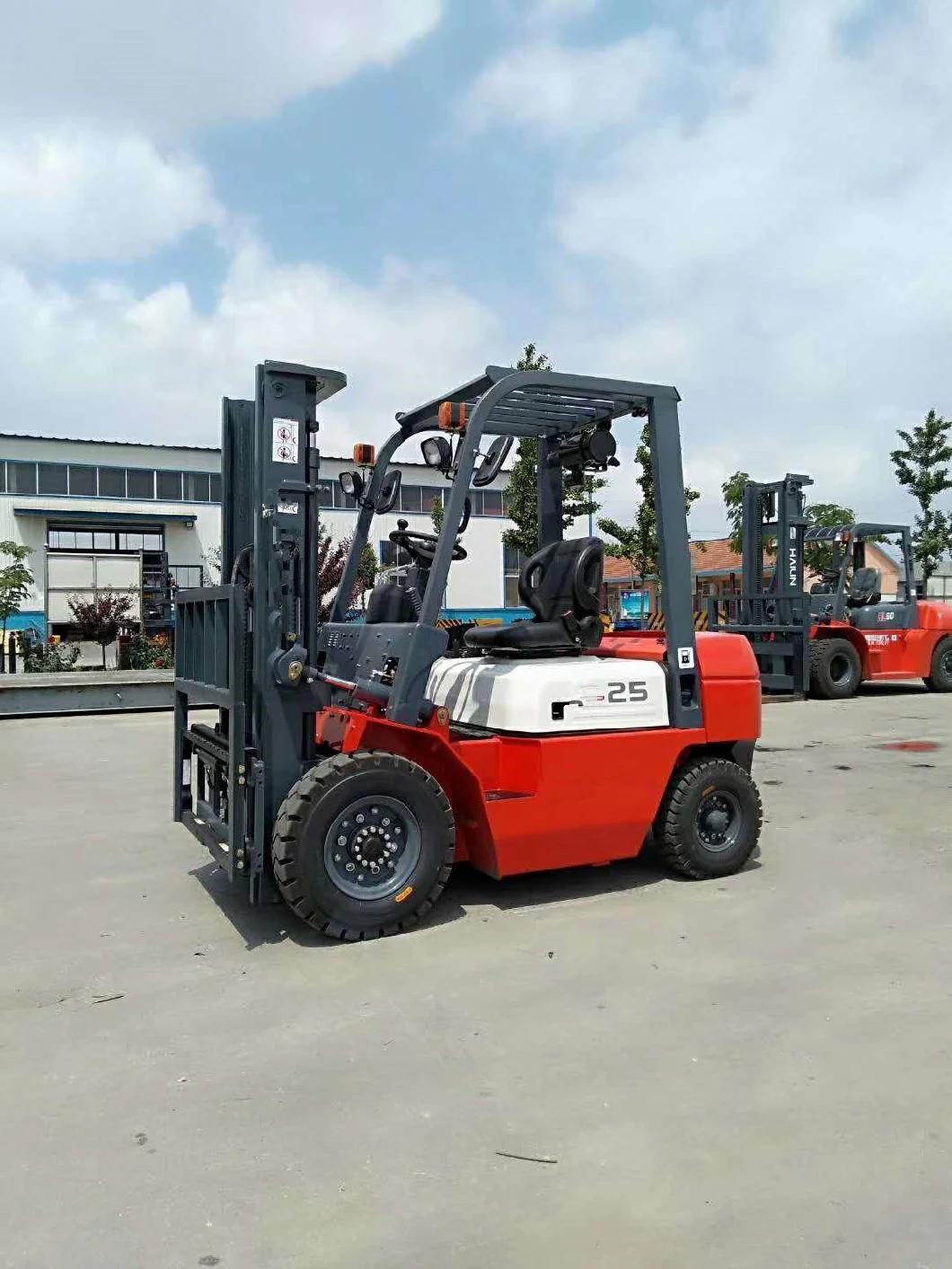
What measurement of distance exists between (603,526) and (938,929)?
18.0 m

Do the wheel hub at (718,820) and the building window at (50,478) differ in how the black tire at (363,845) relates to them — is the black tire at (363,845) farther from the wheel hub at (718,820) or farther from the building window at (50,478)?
the building window at (50,478)

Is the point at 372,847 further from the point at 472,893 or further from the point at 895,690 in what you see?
the point at 895,690

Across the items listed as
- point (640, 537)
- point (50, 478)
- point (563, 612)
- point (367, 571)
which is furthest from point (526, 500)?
point (50, 478)

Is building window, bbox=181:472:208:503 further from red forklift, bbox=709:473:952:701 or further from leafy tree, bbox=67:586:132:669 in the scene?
red forklift, bbox=709:473:952:701

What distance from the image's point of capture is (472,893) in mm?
5652

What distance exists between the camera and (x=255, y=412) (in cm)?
505

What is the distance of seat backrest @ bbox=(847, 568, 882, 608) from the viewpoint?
17.2m

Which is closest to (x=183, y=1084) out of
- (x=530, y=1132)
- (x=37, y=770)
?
(x=530, y=1132)

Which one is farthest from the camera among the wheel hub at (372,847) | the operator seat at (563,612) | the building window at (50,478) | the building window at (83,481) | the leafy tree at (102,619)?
the building window at (83,481)

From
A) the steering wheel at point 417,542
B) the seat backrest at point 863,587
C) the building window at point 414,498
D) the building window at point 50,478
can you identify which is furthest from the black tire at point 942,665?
the building window at point 50,478

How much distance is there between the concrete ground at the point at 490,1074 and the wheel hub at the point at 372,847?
1.00 ft

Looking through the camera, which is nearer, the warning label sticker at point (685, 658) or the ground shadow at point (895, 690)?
the warning label sticker at point (685, 658)

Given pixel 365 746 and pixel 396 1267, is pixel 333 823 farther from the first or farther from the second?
pixel 396 1267

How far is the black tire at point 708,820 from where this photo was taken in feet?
18.9
